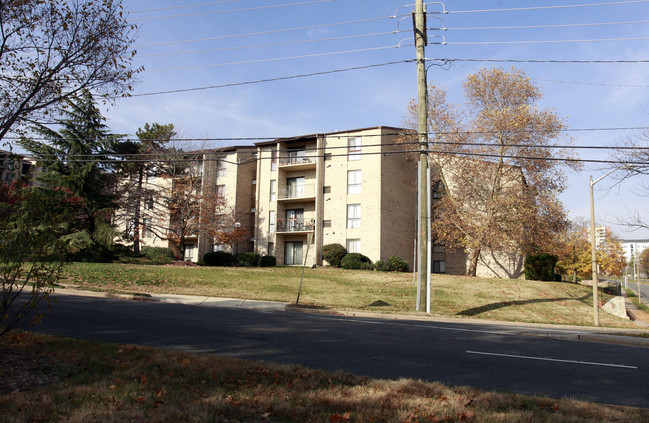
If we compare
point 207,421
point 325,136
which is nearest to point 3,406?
point 207,421

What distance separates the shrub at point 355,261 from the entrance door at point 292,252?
6307mm

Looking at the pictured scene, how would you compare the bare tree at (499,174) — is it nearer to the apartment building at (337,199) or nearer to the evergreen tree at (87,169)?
the apartment building at (337,199)

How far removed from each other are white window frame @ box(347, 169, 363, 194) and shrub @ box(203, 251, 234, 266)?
10505 millimetres

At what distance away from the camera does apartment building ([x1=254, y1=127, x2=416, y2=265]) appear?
35969 millimetres

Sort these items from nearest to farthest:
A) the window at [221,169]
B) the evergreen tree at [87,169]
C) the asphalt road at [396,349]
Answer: the asphalt road at [396,349] < the evergreen tree at [87,169] < the window at [221,169]

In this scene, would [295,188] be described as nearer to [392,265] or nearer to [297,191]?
[297,191]

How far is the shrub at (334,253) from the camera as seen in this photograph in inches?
1378

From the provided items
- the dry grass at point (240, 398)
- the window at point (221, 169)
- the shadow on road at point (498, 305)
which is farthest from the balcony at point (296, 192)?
the dry grass at point (240, 398)

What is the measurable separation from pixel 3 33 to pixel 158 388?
336 inches

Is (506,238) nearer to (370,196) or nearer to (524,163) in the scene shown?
(524,163)

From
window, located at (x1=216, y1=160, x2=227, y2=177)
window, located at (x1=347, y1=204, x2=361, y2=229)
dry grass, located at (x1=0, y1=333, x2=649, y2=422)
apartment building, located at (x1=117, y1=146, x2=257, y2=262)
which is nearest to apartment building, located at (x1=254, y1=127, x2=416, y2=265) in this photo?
window, located at (x1=347, y1=204, x2=361, y2=229)

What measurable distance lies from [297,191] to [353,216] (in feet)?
19.5

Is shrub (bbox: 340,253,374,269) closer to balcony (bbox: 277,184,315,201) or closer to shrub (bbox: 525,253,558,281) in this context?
balcony (bbox: 277,184,315,201)

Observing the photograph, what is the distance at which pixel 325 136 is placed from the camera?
3772cm
